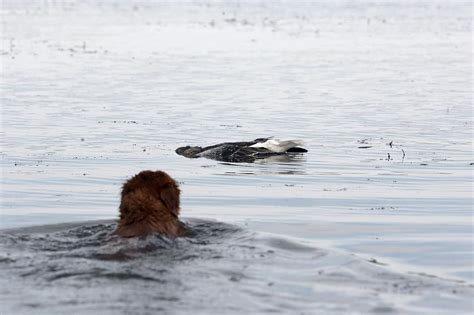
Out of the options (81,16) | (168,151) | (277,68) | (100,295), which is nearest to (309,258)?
(100,295)

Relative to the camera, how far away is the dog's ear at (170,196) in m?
8.41

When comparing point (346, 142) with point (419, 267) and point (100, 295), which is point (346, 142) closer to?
point (419, 267)

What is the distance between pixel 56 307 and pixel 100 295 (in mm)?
323

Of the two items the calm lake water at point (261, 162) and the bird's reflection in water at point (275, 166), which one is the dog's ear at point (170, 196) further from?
the bird's reflection in water at point (275, 166)

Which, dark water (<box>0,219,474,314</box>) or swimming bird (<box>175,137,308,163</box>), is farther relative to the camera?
swimming bird (<box>175,137,308,163</box>)

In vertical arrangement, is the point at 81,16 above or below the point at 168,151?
above

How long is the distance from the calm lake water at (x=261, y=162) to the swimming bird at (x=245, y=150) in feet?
0.68

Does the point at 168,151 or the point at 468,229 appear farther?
the point at 168,151

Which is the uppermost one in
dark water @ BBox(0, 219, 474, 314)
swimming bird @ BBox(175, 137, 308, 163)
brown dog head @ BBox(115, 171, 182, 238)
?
swimming bird @ BBox(175, 137, 308, 163)

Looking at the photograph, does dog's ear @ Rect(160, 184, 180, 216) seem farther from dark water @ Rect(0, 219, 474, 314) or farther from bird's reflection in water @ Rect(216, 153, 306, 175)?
bird's reflection in water @ Rect(216, 153, 306, 175)

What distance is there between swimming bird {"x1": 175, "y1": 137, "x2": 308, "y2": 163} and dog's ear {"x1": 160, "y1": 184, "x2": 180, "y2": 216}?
573cm

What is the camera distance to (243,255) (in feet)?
26.8

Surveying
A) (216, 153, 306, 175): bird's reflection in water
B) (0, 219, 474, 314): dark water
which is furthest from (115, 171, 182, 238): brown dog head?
(216, 153, 306, 175): bird's reflection in water

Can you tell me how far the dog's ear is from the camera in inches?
331
